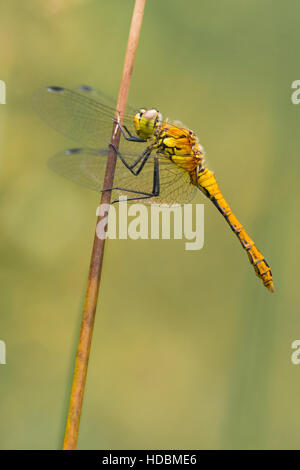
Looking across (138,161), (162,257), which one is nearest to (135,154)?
(138,161)

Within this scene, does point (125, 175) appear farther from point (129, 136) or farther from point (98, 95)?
point (98, 95)

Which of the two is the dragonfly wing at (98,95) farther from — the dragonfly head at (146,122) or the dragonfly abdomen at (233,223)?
the dragonfly abdomen at (233,223)

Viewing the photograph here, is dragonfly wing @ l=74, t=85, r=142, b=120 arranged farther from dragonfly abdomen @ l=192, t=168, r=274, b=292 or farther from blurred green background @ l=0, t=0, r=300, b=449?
dragonfly abdomen @ l=192, t=168, r=274, b=292

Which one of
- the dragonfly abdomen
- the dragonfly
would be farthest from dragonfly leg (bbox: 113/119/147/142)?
the dragonfly abdomen

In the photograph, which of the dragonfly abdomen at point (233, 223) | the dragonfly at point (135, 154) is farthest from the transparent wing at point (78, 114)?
the dragonfly abdomen at point (233, 223)

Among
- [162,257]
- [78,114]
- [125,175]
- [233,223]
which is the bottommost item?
[162,257]

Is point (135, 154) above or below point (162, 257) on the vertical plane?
above

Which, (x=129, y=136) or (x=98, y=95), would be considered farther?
(x=129, y=136)

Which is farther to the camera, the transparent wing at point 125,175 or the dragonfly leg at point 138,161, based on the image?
the dragonfly leg at point 138,161
